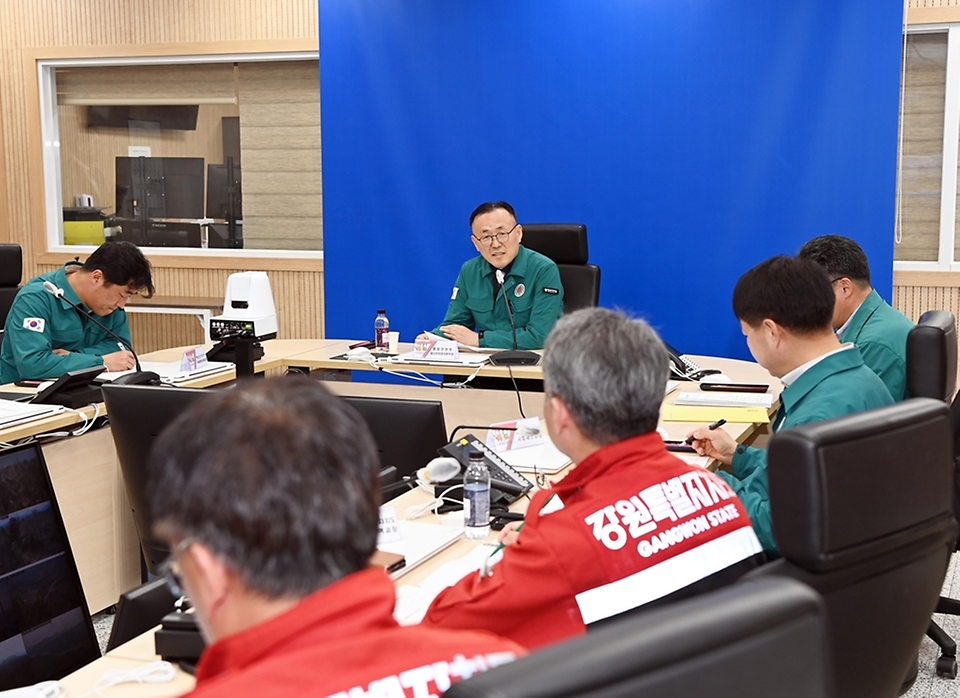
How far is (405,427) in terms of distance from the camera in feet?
8.23

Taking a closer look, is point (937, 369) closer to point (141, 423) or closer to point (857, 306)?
point (857, 306)

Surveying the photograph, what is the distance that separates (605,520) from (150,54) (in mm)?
6295

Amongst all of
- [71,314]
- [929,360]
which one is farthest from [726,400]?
[71,314]

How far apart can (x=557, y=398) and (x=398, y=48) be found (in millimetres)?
4676

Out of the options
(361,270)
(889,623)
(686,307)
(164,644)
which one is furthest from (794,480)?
(361,270)

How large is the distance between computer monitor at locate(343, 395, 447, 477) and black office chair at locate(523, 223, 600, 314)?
8.39ft

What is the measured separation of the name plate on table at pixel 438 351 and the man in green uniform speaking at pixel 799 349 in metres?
2.03

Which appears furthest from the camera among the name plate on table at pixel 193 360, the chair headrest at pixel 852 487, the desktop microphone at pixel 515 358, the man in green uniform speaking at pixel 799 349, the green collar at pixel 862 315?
the desktop microphone at pixel 515 358

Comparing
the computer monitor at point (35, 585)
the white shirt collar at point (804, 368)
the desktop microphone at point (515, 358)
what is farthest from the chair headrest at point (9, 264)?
the white shirt collar at point (804, 368)

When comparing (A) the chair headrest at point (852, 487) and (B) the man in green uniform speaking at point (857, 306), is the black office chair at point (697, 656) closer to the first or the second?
(A) the chair headrest at point (852, 487)

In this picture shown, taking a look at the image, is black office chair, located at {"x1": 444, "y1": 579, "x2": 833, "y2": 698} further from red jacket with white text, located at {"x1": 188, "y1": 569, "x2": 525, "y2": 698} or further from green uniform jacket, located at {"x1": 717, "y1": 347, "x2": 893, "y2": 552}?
green uniform jacket, located at {"x1": 717, "y1": 347, "x2": 893, "y2": 552}

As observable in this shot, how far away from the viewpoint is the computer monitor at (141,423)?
8.94 feet

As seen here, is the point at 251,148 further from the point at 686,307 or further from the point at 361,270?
the point at 686,307

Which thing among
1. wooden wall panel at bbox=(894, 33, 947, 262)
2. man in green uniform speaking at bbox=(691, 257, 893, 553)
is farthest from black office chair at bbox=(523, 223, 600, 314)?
man in green uniform speaking at bbox=(691, 257, 893, 553)
